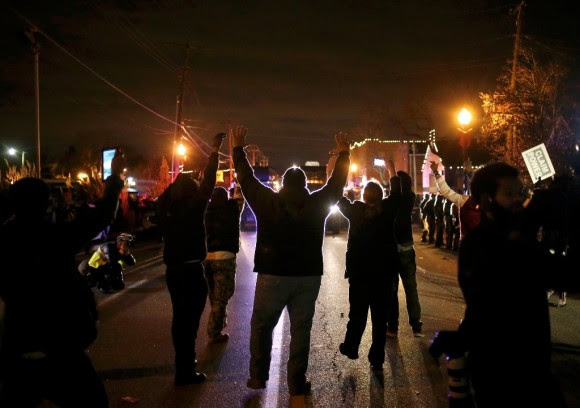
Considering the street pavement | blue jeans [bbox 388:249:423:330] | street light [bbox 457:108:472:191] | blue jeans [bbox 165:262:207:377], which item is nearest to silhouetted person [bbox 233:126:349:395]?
the street pavement

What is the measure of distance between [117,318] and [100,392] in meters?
5.68

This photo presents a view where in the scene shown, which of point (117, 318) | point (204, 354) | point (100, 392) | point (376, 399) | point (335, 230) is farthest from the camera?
point (335, 230)

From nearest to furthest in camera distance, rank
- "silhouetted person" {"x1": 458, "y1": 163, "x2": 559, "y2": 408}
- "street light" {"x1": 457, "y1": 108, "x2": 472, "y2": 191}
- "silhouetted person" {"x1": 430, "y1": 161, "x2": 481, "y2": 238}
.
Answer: "silhouetted person" {"x1": 458, "y1": 163, "x2": 559, "y2": 408} → "silhouetted person" {"x1": 430, "y1": 161, "x2": 481, "y2": 238} → "street light" {"x1": 457, "y1": 108, "x2": 472, "y2": 191}

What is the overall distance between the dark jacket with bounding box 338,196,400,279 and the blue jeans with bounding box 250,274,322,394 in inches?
39.4

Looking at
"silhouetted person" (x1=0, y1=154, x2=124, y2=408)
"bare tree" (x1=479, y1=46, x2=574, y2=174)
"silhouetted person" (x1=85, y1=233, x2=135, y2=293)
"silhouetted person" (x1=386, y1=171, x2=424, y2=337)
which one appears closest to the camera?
"silhouetted person" (x1=0, y1=154, x2=124, y2=408)

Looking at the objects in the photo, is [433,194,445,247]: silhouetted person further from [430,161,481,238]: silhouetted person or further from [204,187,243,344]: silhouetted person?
[204,187,243,344]: silhouetted person

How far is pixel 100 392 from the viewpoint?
319cm

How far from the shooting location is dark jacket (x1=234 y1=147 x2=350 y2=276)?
191 inches

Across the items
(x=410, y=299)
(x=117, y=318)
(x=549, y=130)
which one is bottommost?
(x=117, y=318)

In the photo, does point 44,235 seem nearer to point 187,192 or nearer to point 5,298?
point 5,298

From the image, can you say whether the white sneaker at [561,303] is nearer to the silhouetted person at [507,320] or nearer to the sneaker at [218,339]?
the sneaker at [218,339]

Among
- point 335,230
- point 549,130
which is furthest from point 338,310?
point 335,230

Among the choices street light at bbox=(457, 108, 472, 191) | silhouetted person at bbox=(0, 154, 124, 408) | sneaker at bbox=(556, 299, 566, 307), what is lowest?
sneaker at bbox=(556, 299, 566, 307)

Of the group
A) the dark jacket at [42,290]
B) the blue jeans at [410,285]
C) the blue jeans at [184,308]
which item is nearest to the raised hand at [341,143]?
the blue jeans at [184,308]
